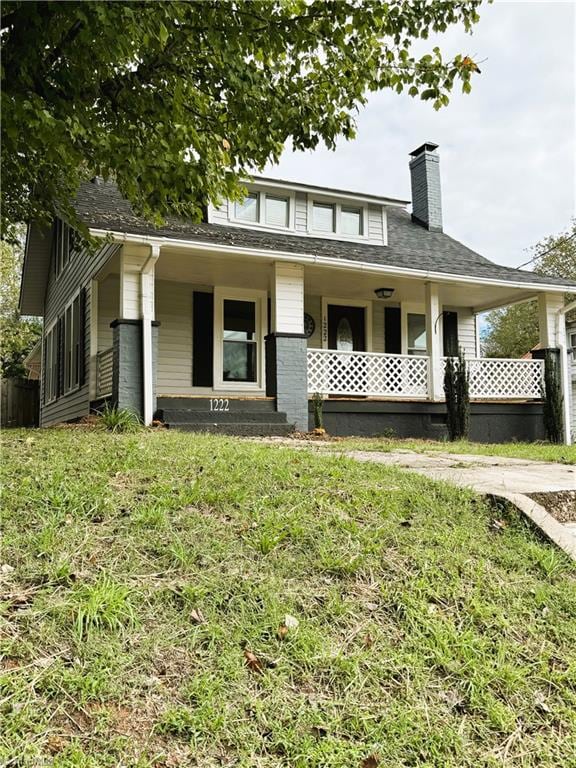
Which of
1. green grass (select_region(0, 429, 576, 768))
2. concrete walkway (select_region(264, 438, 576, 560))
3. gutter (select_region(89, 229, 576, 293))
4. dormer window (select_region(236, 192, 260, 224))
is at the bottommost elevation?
green grass (select_region(0, 429, 576, 768))

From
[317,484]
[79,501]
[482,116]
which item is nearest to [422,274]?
[482,116]

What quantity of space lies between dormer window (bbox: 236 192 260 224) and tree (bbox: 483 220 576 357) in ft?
61.1

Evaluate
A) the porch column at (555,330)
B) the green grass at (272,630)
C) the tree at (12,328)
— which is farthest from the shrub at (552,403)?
the tree at (12,328)

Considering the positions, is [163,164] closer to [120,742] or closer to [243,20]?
[243,20]

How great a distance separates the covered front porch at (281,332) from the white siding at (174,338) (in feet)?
0.07

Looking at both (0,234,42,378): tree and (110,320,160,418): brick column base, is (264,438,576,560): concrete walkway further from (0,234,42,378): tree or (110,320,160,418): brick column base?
(0,234,42,378): tree

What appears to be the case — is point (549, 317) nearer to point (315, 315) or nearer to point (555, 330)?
point (555, 330)

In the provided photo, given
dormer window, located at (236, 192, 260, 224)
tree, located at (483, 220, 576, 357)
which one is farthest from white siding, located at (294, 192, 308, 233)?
tree, located at (483, 220, 576, 357)

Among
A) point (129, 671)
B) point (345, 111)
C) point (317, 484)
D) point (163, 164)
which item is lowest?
point (129, 671)

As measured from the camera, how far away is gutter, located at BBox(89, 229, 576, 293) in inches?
335

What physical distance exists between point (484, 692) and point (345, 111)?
5.12 m

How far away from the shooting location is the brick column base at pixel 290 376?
963 centimetres

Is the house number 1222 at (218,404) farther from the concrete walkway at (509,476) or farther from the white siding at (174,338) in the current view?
the concrete walkway at (509,476)

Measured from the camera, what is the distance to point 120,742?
165 cm
